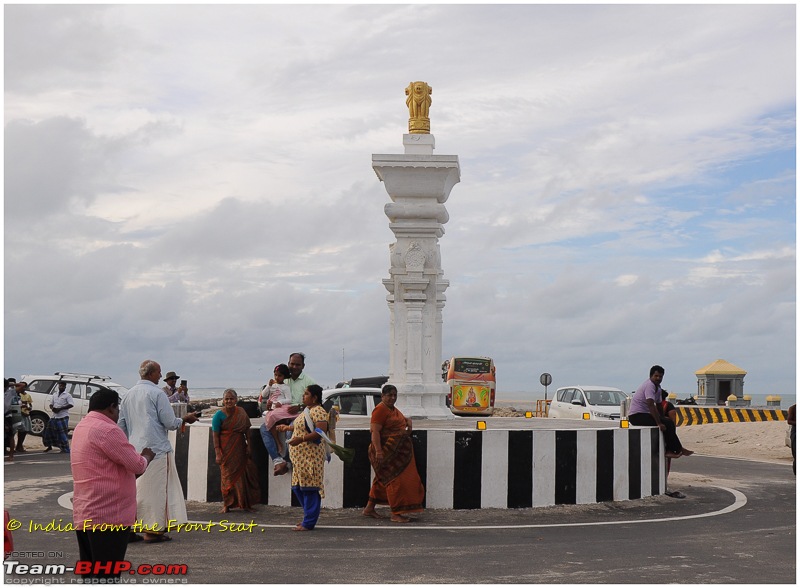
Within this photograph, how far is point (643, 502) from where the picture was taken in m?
14.1

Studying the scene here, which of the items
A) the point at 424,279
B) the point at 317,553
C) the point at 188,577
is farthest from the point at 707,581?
the point at 424,279

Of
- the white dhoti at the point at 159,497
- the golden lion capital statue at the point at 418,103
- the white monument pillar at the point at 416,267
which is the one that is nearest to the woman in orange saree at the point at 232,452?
the white dhoti at the point at 159,497

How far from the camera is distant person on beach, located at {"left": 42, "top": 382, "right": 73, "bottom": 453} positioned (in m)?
23.7

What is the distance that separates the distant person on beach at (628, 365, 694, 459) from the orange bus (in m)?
25.2

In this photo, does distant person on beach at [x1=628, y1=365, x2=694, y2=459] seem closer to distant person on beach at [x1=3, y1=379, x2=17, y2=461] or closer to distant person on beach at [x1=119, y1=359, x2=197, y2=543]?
distant person on beach at [x1=119, y1=359, x2=197, y2=543]

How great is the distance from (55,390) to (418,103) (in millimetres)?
15335

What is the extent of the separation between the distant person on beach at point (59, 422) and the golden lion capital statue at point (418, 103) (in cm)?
1070

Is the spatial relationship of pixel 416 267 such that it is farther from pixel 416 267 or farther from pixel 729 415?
pixel 729 415

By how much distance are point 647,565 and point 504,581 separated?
1490 mm

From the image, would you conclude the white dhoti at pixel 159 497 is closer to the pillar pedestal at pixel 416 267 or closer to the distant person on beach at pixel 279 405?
the distant person on beach at pixel 279 405

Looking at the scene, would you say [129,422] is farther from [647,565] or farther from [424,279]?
[424,279]

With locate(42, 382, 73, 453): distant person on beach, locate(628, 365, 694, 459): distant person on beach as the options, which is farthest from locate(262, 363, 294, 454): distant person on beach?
locate(42, 382, 73, 453): distant person on beach

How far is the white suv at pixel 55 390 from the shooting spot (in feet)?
92.6

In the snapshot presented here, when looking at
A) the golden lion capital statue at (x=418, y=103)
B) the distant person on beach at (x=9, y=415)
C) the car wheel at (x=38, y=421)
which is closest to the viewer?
the golden lion capital statue at (x=418, y=103)
